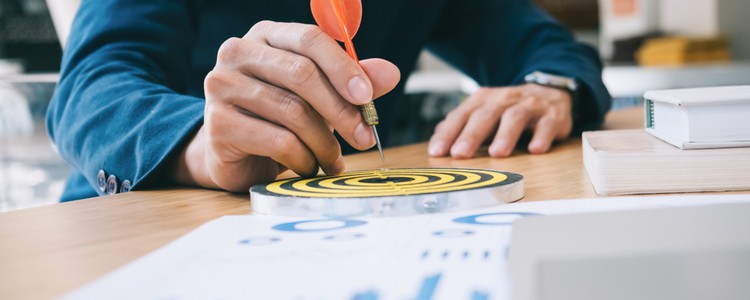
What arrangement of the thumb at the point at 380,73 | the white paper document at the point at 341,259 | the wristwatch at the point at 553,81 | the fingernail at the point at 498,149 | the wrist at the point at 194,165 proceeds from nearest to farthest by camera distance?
the white paper document at the point at 341,259 < the thumb at the point at 380,73 < the wrist at the point at 194,165 < the fingernail at the point at 498,149 < the wristwatch at the point at 553,81

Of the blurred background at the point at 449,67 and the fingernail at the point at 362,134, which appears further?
the blurred background at the point at 449,67

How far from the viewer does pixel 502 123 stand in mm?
1006

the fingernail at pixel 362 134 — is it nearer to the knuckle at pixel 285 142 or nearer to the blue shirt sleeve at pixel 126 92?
the knuckle at pixel 285 142

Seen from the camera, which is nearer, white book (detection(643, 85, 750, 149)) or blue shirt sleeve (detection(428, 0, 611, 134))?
white book (detection(643, 85, 750, 149))

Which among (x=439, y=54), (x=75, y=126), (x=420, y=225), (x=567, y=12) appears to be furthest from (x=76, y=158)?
(x=567, y=12)

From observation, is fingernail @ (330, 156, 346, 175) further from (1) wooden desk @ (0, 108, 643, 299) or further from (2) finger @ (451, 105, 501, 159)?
(2) finger @ (451, 105, 501, 159)

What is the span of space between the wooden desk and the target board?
4 cm

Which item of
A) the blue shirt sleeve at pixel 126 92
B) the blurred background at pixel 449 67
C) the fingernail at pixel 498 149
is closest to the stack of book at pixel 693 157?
the fingernail at pixel 498 149

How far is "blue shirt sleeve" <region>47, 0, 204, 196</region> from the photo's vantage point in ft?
2.64

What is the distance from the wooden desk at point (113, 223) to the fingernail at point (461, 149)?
0.09ft

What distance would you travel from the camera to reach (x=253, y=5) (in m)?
1.18

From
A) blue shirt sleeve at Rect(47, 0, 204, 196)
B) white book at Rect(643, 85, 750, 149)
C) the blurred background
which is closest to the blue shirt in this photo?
blue shirt sleeve at Rect(47, 0, 204, 196)

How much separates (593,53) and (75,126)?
93 cm

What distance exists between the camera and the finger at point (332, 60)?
64cm
